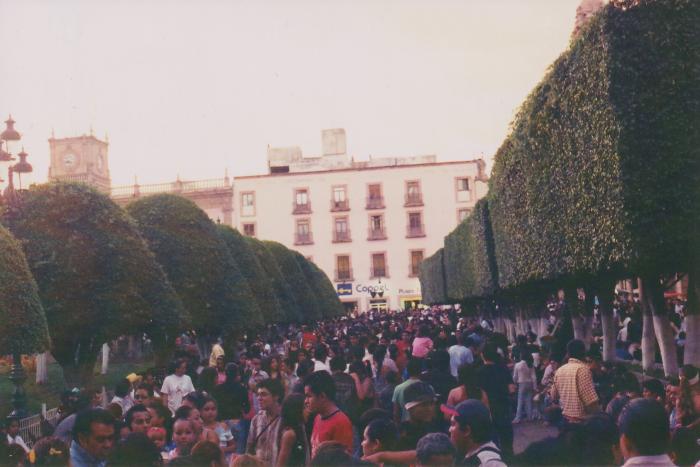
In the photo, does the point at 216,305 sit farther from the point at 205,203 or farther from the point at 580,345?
the point at 205,203

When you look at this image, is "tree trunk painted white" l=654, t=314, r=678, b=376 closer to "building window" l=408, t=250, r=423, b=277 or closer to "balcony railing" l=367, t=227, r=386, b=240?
"building window" l=408, t=250, r=423, b=277

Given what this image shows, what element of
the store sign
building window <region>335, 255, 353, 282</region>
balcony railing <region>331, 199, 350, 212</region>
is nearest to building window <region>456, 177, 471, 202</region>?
balcony railing <region>331, 199, 350, 212</region>

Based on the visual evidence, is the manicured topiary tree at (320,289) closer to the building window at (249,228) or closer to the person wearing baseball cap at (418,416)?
the building window at (249,228)

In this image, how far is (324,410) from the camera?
700 cm

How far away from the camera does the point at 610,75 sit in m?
13.7

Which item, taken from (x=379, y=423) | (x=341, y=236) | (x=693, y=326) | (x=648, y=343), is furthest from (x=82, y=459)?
(x=341, y=236)

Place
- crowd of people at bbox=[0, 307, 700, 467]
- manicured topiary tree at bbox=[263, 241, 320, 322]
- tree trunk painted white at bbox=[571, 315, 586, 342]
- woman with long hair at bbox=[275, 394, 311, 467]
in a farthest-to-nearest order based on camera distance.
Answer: manicured topiary tree at bbox=[263, 241, 320, 322] < tree trunk painted white at bbox=[571, 315, 586, 342] < woman with long hair at bbox=[275, 394, 311, 467] < crowd of people at bbox=[0, 307, 700, 467]

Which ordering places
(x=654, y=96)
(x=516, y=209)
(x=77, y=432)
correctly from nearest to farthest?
(x=77, y=432) → (x=654, y=96) → (x=516, y=209)

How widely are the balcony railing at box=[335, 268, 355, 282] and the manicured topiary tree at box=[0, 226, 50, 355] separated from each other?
5530 centimetres

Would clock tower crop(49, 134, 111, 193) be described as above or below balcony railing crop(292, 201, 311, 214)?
above

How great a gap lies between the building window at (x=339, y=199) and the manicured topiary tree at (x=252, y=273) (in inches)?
1497

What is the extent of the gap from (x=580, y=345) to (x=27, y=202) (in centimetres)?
1325

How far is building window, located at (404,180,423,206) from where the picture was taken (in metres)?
70.2

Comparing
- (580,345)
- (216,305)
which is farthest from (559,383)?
(216,305)
